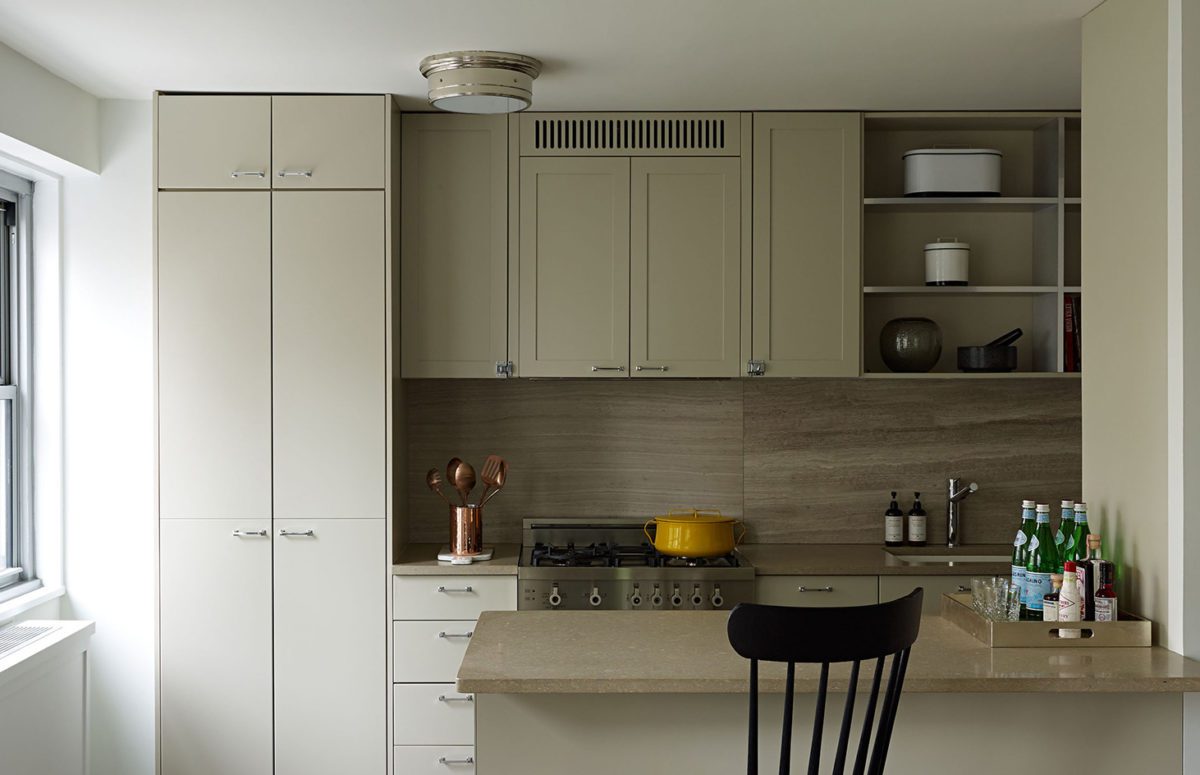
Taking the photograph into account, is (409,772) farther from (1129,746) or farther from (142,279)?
(1129,746)

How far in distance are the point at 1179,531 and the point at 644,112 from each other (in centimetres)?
228

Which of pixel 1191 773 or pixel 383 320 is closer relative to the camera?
pixel 1191 773

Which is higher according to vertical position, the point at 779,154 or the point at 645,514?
the point at 779,154

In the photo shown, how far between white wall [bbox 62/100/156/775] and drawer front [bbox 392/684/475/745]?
3.11 feet

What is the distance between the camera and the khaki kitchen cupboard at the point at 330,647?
11.6ft

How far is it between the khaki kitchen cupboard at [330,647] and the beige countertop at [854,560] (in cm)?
134

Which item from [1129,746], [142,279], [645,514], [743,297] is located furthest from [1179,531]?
[142,279]

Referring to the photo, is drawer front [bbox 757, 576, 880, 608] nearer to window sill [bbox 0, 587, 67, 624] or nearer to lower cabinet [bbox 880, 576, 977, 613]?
lower cabinet [bbox 880, 576, 977, 613]

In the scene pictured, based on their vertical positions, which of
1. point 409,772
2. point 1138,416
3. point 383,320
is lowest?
point 409,772

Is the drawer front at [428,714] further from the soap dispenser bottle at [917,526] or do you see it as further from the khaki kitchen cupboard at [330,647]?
the soap dispenser bottle at [917,526]

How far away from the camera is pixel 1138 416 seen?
8.26 ft

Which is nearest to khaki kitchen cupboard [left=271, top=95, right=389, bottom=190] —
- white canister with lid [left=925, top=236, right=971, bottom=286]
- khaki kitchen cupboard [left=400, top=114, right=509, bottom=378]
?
khaki kitchen cupboard [left=400, top=114, right=509, bottom=378]

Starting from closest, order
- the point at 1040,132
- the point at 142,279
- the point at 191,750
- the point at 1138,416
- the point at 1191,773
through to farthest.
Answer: the point at 1191,773, the point at 1138,416, the point at 191,750, the point at 142,279, the point at 1040,132

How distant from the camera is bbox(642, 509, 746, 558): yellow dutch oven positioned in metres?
3.72
